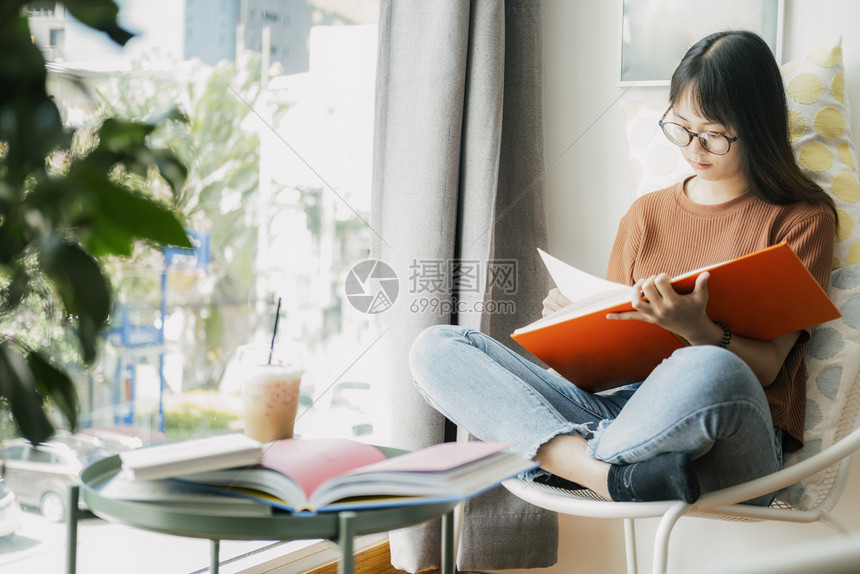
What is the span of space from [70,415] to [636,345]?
909 mm

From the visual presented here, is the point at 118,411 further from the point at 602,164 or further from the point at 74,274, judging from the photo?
the point at 602,164

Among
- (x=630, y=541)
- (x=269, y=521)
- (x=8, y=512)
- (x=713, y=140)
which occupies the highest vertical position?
(x=713, y=140)

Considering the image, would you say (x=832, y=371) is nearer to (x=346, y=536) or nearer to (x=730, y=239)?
(x=730, y=239)

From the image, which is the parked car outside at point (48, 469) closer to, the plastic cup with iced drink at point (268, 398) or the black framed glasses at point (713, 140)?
the plastic cup with iced drink at point (268, 398)

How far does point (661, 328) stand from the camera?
1206mm

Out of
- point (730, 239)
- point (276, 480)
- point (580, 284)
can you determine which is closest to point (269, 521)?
point (276, 480)

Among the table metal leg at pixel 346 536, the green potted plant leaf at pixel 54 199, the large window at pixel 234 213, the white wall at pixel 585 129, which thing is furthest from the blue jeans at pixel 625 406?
the green potted plant leaf at pixel 54 199

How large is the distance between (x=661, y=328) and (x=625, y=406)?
15cm

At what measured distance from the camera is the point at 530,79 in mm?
1813

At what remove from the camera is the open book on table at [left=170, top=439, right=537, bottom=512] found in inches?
28.5

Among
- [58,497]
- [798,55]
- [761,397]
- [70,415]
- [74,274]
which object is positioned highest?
[798,55]

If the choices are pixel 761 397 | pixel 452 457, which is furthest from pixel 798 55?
pixel 452 457

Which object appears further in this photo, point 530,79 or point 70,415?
point 530,79

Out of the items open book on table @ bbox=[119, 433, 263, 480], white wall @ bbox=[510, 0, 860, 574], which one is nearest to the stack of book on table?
open book on table @ bbox=[119, 433, 263, 480]
